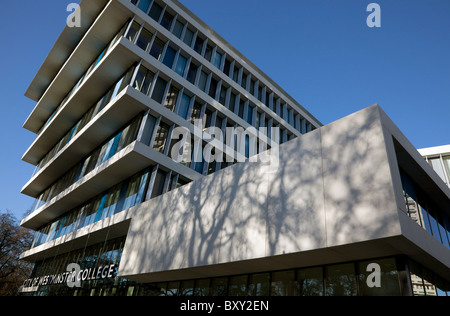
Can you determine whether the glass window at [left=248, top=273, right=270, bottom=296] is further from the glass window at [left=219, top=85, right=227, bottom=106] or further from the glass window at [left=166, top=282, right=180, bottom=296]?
the glass window at [left=219, top=85, right=227, bottom=106]

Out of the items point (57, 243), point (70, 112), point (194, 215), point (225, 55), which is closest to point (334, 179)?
point (194, 215)

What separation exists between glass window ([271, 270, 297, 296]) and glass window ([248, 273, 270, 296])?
262 millimetres

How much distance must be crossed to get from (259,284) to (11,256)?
143ft

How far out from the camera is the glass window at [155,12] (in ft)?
69.6

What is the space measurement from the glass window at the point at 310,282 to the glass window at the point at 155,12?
1939 centimetres

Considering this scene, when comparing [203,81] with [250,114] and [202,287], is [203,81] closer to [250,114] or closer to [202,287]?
[250,114]

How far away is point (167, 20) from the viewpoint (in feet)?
72.6

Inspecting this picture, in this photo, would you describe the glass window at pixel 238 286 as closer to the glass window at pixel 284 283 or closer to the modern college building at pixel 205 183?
the modern college building at pixel 205 183

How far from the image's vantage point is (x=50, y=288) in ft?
80.8

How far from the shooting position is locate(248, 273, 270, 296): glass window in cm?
951

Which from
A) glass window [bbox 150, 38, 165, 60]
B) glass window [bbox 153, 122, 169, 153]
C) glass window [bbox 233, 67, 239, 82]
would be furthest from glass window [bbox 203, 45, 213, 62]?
glass window [bbox 153, 122, 169, 153]

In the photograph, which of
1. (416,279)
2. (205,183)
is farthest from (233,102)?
(416,279)
